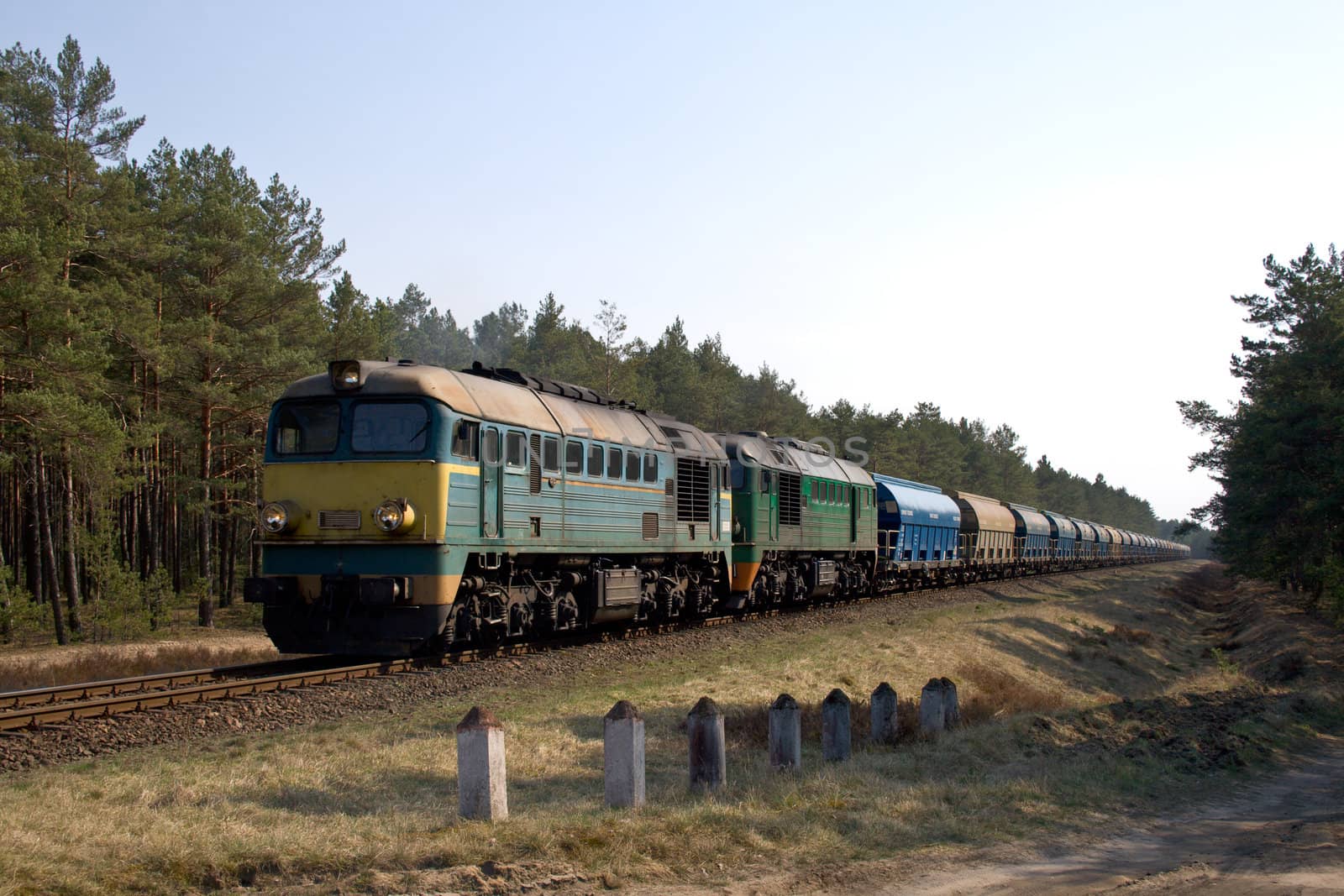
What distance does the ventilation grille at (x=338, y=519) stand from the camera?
1466cm

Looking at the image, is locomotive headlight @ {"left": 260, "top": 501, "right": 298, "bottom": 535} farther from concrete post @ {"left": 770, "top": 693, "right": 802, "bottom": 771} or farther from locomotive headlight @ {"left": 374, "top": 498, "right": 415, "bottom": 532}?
concrete post @ {"left": 770, "top": 693, "right": 802, "bottom": 771}

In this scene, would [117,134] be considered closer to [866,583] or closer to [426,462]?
[426,462]

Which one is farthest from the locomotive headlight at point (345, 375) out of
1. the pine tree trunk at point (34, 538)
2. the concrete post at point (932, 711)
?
the pine tree trunk at point (34, 538)

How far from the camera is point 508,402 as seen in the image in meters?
16.7

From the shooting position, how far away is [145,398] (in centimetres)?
3291

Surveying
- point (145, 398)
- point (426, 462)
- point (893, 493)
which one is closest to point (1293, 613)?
point (893, 493)

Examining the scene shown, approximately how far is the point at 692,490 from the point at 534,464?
249 inches

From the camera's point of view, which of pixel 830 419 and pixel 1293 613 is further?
pixel 830 419

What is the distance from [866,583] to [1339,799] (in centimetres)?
2553

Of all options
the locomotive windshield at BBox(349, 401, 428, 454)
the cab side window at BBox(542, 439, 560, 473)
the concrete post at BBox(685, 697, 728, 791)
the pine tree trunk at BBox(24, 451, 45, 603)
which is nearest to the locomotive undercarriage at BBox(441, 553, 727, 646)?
the cab side window at BBox(542, 439, 560, 473)

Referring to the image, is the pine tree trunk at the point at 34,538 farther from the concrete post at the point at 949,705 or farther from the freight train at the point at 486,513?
the concrete post at the point at 949,705

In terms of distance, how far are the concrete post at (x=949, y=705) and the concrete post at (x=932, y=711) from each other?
67mm

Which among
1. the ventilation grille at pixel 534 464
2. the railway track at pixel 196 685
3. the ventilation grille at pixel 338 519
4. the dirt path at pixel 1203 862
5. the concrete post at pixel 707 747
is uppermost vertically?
the ventilation grille at pixel 534 464

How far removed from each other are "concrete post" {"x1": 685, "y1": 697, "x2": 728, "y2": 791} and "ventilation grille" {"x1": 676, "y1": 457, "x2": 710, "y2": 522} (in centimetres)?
1304
